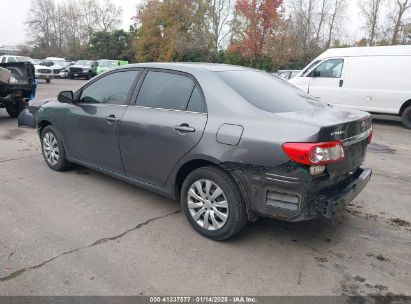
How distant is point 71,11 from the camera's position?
6956 centimetres

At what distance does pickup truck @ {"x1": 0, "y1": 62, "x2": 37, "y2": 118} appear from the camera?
30.7 ft

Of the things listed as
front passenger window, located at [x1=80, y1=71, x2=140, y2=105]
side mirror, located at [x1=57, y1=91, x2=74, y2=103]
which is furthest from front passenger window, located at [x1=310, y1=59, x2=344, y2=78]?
side mirror, located at [x1=57, y1=91, x2=74, y2=103]

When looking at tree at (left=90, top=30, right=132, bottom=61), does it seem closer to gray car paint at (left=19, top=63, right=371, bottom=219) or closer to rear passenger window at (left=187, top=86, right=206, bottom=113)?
gray car paint at (left=19, top=63, right=371, bottom=219)

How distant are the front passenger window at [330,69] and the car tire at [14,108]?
332 inches

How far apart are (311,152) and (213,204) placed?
3.45ft

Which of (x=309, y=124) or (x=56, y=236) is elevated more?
(x=309, y=124)

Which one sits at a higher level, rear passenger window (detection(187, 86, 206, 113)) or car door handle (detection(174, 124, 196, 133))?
rear passenger window (detection(187, 86, 206, 113))

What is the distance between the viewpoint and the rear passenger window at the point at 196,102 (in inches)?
142

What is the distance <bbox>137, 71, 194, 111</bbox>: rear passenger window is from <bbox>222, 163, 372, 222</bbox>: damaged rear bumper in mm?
957

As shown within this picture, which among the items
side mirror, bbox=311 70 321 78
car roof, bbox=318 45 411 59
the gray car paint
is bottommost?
the gray car paint

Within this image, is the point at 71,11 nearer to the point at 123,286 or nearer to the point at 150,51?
the point at 150,51

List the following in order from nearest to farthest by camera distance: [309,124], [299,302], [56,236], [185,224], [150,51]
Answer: [299,302] → [309,124] → [56,236] → [185,224] → [150,51]

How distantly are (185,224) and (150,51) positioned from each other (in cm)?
3459

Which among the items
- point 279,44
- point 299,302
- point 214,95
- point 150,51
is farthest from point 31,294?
point 150,51
